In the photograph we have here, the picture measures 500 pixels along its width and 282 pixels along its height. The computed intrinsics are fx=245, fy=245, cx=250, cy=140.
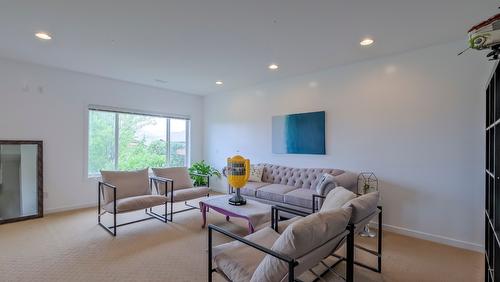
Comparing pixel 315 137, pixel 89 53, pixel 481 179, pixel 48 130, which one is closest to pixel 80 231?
pixel 48 130

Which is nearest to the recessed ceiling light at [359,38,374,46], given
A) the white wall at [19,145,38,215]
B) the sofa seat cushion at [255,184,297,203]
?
the sofa seat cushion at [255,184,297,203]

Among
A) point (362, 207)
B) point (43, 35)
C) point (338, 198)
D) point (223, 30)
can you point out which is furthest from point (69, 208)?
point (362, 207)

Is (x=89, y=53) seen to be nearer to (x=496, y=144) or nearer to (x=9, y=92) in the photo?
(x=9, y=92)

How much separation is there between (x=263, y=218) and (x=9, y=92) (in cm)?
457

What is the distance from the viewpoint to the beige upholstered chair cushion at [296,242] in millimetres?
1420

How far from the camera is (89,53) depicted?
367cm

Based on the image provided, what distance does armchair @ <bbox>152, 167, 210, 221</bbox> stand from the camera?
4047mm

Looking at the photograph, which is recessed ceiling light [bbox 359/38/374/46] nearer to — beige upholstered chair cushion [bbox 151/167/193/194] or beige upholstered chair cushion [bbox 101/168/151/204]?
beige upholstered chair cushion [bbox 151/167/193/194]

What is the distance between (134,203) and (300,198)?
2.43 m

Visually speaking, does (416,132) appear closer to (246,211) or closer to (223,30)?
(246,211)

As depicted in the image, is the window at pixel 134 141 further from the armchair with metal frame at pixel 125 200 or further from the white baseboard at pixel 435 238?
the white baseboard at pixel 435 238

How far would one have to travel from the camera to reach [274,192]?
161 inches

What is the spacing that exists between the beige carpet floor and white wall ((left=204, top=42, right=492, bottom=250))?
419 millimetres

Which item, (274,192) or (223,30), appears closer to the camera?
(223,30)
